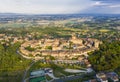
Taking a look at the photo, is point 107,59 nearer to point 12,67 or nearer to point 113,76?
point 113,76

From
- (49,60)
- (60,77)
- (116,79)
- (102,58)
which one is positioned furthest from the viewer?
(49,60)

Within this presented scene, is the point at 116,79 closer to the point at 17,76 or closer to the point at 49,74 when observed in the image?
the point at 49,74

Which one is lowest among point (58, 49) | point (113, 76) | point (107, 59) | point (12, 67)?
point (12, 67)

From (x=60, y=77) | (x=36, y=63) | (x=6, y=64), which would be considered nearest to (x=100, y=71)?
(x=60, y=77)

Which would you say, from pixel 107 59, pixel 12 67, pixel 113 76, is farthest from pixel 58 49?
pixel 113 76

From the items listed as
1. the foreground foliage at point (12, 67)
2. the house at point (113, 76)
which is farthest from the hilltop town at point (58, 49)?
the house at point (113, 76)

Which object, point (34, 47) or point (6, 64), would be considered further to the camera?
point (34, 47)

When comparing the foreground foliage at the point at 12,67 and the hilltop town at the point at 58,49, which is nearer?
the foreground foliage at the point at 12,67

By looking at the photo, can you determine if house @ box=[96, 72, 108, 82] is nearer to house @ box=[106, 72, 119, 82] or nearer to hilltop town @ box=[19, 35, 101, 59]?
house @ box=[106, 72, 119, 82]

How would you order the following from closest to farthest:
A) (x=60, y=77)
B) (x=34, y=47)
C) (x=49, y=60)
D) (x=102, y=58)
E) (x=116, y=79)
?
(x=116, y=79)
(x=60, y=77)
(x=102, y=58)
(x=49, y=60)
(x=34, y=47)

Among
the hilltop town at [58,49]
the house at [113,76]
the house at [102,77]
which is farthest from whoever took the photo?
the hilltop town at [58,49]

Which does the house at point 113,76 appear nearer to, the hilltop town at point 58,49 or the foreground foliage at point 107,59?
the foreground foliage at point 107,59
